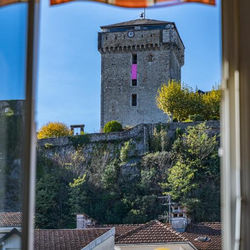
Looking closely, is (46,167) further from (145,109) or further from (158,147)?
(145,109)

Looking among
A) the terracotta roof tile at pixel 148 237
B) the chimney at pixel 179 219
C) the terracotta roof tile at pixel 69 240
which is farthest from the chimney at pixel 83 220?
the terracotta roof tile at pixel 148 237

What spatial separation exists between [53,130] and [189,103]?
395cm

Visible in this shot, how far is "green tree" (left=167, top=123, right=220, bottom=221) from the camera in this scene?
12.3 m

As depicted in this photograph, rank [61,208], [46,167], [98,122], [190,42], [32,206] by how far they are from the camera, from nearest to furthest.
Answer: [32,206] < [61,208] < [46,167] < [98,122] < [190,42]

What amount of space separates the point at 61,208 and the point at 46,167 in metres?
1.40

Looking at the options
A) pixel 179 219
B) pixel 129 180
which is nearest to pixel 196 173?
pixel 179 219

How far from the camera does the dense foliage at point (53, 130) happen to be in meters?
13.9

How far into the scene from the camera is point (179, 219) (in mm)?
11969

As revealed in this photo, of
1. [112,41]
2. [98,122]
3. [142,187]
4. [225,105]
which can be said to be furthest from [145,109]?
[225,105]

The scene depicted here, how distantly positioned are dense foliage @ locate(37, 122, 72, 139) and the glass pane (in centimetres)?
1269

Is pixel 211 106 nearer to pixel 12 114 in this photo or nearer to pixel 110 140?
pixel 110 140

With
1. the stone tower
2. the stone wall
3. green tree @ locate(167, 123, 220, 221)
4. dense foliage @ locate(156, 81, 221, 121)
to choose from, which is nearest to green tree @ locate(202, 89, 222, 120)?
dense foliage @ locate(156, 81, 221, 121)

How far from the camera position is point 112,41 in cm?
1669

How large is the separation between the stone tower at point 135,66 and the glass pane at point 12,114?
48.5 feet
